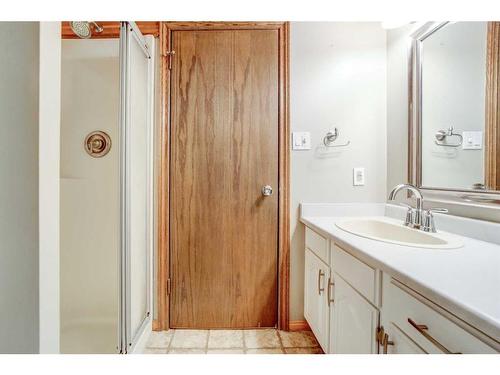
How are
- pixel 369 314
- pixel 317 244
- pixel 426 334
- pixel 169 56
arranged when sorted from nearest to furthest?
1. pixel 426 334
2. pixel 369 314
3. pixel 317 244
4. pixel 169 56

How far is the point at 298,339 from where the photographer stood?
153 cm

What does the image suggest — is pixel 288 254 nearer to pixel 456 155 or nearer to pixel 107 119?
pixel 456 155

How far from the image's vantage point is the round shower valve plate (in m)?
1.61

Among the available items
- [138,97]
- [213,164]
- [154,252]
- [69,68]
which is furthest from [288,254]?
[69,68]

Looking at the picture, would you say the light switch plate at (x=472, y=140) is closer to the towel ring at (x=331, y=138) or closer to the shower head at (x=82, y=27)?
the towel ring at (x=331, y=138)

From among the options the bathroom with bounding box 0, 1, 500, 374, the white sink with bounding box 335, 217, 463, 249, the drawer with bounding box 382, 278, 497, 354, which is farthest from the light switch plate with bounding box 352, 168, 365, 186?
the drawer with bounding box 382, 278, 497, 354

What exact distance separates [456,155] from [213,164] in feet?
4.32

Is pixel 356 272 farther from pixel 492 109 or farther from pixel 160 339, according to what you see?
pixel 160 339

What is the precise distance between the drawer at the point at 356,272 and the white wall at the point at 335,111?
0.53 metres

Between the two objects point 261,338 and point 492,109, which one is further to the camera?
point 261,338

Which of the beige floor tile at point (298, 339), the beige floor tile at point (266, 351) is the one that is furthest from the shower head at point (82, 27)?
the beige floor tile at point (298, 339)

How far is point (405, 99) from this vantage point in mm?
1480

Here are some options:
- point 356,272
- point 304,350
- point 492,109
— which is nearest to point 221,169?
point 356,272

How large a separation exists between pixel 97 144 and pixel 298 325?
1809 mm
